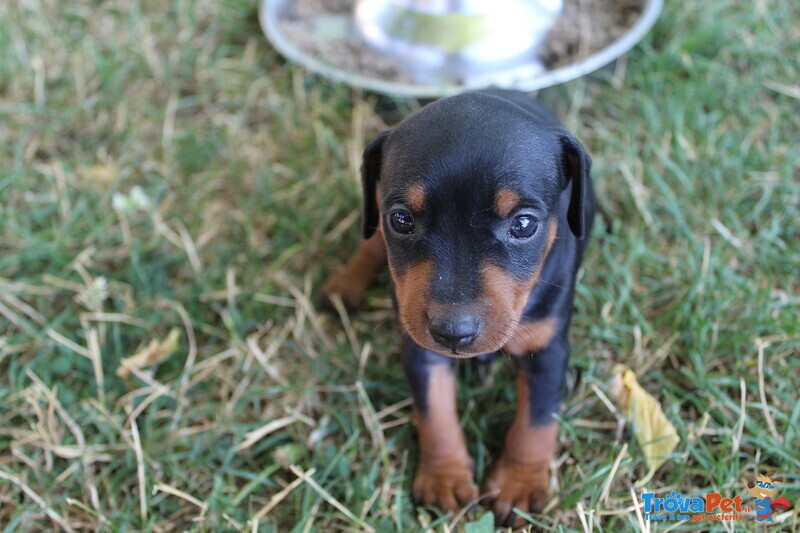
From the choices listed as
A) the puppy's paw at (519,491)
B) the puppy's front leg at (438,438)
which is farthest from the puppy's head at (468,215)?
the puppy's paw at (519,491)

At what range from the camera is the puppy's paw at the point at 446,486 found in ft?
11.2

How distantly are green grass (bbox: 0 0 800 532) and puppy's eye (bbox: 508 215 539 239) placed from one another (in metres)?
1.13

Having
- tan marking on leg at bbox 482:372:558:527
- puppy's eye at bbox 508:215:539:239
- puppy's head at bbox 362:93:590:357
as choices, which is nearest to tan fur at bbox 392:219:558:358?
puppy's head at bbox 362:93:590:357

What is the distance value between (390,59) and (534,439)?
120 inches

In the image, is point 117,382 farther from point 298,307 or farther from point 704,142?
point 704,142

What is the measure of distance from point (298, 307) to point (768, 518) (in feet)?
7.69

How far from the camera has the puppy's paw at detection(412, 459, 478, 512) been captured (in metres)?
3.41

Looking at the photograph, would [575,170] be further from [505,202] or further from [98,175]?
[98,175]

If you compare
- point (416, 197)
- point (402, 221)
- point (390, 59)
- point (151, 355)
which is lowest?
point (151, 355)

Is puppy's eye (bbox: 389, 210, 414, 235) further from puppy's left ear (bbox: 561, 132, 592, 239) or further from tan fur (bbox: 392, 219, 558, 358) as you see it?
puppy's left ear (bbox: 561, 132, 592, 239)

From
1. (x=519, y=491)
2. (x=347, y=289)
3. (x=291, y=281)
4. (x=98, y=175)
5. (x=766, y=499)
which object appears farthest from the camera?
(x=98, y=175)

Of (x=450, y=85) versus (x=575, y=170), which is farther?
(x=450, y=85)

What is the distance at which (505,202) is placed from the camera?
2.74 m

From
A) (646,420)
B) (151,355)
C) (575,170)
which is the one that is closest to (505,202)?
(575,170)
